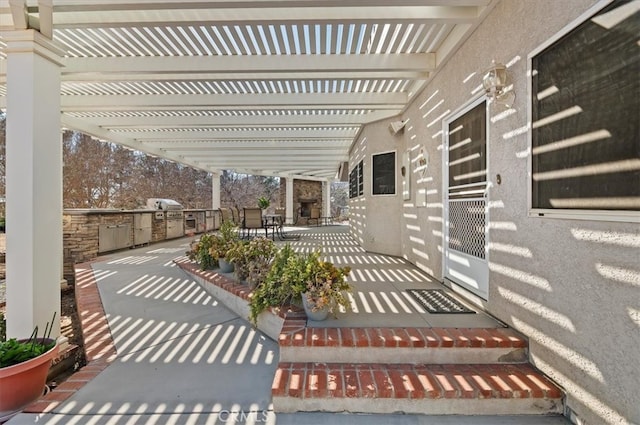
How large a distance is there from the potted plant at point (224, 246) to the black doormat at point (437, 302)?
2.54 meters

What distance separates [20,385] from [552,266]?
3.52 metres

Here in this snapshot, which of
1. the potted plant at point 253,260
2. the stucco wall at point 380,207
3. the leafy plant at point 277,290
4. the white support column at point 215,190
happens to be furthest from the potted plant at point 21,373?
the white support column at point 215,190

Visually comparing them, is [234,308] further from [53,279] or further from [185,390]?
[53,279]

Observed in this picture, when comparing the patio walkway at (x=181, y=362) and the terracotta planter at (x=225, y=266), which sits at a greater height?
the terracotta planter at (x=225, y=266)

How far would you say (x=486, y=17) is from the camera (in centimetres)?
270

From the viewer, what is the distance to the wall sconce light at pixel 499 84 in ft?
7.65

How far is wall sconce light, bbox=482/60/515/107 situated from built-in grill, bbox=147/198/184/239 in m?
9.47

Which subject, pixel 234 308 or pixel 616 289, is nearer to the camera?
pixel 616 289

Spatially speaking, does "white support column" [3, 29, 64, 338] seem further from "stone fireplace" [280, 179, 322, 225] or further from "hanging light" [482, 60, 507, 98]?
"stone fireplace" [280, 179, 322, 225]

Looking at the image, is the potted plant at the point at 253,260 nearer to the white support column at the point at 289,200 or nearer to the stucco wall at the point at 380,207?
the stucco wall at the point at 380,207

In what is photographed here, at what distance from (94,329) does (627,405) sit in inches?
158

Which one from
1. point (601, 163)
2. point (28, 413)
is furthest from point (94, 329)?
point (601, 163)

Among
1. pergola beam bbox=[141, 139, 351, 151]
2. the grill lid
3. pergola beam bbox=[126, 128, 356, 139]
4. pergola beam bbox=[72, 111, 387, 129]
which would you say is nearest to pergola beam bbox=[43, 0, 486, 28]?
pergola beam bbox=[72, 111, 387, 129]

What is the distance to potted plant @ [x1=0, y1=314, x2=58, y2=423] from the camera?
182 cm
